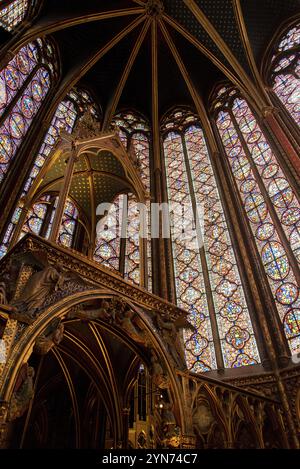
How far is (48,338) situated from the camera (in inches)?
162

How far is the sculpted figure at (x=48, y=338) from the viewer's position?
159 inches

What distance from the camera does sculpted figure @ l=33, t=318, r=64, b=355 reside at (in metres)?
4.04

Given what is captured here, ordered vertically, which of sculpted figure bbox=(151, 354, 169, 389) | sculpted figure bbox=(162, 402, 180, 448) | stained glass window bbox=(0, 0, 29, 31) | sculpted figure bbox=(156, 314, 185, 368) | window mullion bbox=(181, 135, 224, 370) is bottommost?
sculpted figure bbox=(162, 402, 180, 448)

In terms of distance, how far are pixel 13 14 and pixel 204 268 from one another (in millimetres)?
9046

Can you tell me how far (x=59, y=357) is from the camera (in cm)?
675

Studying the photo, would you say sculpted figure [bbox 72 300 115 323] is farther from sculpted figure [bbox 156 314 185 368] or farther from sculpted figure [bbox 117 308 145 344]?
sculpted figure [bbox 156 314 185 368]

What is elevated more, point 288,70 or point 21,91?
point 288,70

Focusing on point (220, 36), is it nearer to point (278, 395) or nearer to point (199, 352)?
point (199, 352)

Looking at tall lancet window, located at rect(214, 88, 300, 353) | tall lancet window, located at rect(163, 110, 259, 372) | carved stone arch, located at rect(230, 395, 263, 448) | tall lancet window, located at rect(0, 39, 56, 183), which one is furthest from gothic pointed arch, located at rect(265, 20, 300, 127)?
carved stone arch, located at rect(230, 395, 263, 448)

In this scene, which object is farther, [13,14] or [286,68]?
[286,68]

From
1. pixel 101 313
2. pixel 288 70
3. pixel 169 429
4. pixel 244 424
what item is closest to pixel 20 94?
pixel 101 313

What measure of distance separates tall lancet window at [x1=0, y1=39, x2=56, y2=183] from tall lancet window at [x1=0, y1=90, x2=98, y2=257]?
2.04ft

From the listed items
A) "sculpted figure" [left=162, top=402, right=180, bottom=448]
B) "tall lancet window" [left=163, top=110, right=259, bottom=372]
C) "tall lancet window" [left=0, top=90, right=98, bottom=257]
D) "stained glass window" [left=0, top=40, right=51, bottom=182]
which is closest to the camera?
"sculpted figure" [left=162, top=402, right=180, bottom=448]

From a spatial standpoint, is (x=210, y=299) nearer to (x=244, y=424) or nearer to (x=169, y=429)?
(x=244, y=424)
